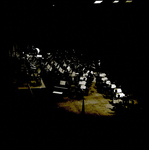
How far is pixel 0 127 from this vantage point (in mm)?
3686

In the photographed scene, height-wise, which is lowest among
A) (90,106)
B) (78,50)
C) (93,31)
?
(90,106)

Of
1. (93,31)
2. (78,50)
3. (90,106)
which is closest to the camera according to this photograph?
(93,31)

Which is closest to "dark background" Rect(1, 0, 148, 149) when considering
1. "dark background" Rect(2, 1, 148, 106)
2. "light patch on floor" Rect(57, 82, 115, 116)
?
"dark background" Rect(2, 1, 148, 106)

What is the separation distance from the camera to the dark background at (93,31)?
Result: 348 cm

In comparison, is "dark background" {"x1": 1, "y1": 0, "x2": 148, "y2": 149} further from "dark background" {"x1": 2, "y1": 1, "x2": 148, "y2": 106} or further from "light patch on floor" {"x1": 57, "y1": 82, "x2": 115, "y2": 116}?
"light patch on floor" {"x1": 57, "y1": 82, "x2": 115, "y2": 116}

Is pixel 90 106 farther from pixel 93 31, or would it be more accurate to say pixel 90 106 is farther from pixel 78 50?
pixel 93 31

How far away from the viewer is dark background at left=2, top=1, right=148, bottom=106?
137 inches

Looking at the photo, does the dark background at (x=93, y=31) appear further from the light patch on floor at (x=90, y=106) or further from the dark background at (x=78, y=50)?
the light patch on floor at (x=90, y=106)

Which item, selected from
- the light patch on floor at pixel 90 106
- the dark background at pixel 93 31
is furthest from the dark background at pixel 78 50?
the light patch on floor at pixel 90 106

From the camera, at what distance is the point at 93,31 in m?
5.95

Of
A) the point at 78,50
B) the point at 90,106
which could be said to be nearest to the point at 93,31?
the point at 78,50

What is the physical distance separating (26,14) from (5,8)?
2.23 ft

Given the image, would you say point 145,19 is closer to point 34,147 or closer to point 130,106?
point 130,106

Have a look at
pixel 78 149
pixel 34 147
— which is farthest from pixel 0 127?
pixel 78 149
